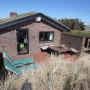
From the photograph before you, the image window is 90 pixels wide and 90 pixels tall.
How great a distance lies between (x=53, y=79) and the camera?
13.0 ft

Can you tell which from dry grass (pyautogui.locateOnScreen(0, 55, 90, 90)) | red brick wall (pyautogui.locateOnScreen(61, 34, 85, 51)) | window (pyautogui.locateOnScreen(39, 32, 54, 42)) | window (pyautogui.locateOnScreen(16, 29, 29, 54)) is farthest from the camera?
window (pyautogui.locateOnScreen(39, 32, 54, 42))

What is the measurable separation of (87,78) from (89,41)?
1137 centimetres

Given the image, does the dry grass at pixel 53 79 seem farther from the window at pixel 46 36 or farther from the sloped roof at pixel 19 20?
the window at pixel 46 36

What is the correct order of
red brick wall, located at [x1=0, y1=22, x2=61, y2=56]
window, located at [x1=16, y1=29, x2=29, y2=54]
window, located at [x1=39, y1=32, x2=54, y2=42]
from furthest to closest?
window, located at [x1=39, y1=32, x2=54, y2=42], window, located at [x1=16, y1=29, x2=29, y2=54], red brick wall, located at [x1=0, y1=22, x2=61, y2=56]

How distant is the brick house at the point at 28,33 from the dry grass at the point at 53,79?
7.84 m

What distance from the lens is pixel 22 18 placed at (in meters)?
12.0

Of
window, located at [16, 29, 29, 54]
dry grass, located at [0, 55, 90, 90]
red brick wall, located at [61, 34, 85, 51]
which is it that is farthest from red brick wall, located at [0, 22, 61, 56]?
dry grass, located at [0, 55, 90, 90]

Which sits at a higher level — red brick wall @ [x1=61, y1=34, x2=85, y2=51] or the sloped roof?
the sloped roof

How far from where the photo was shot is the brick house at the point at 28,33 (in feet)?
38.1

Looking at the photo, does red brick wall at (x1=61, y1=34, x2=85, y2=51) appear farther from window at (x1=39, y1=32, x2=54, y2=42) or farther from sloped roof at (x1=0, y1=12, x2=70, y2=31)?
window at (x1=39, y1=32, x2=54, y2=42)

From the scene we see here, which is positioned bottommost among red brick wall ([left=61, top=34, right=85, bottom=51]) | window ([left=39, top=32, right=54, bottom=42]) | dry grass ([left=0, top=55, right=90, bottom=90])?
dry grass ([left=0, top=55, right=90, bottom=90])

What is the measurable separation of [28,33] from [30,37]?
16.8 inches

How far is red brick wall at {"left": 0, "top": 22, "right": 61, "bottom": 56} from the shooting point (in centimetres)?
1161

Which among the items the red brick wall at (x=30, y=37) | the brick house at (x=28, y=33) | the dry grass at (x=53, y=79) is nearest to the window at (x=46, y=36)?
the brick house at (x=28, y=33)
